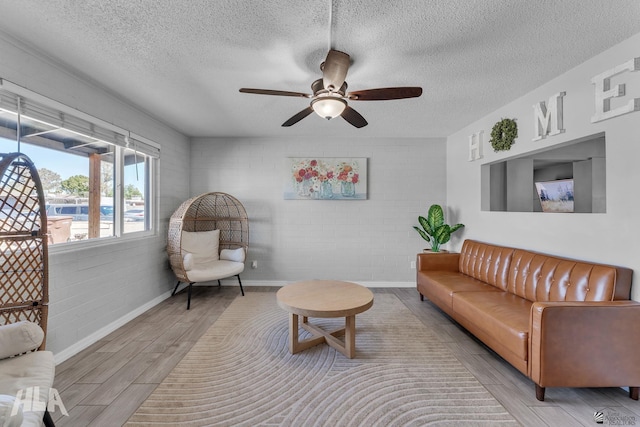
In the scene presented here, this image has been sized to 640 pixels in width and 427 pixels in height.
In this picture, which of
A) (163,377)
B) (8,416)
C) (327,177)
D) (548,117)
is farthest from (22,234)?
(548,117)

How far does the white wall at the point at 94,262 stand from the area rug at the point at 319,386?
104 centimetres

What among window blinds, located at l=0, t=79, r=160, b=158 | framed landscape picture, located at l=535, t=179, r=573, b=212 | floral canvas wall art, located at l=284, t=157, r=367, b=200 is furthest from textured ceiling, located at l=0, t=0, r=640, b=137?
floral canvas wall art, located at l=284, t=157, r=367, b=200

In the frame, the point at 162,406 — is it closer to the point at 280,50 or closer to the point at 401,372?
the point at 401,372

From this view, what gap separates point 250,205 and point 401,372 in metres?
3.21

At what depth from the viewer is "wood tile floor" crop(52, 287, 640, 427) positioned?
164 centimetres

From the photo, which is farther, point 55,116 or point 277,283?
point 277,283

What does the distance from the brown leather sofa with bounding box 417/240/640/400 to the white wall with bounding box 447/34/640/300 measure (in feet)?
0.54

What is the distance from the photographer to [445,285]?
2.92 m

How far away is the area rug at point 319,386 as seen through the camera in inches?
63.4

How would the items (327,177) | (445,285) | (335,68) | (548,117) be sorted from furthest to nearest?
(327,177), (445,285), (548,117), (335,68)

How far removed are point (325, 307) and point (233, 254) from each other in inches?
89.9

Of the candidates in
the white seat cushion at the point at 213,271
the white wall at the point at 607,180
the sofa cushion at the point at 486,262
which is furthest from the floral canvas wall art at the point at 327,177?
the white wall at the point at 607,180

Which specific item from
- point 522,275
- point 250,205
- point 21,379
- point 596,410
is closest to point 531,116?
point 522,275

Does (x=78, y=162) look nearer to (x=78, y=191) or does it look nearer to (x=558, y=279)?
(x=78, y=191)
